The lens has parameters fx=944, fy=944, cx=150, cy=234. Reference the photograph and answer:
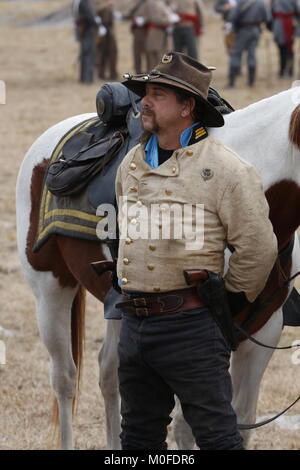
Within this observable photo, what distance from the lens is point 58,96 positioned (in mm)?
17656

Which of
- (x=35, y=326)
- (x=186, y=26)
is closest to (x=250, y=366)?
(x=35, y=326)

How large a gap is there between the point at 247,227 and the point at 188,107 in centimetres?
48

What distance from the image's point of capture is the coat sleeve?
123 inches

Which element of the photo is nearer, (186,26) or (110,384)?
(110,384)

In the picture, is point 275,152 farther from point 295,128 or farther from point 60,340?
point 60,340

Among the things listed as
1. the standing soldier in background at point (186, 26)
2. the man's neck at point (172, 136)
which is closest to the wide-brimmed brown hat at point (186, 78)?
the man's neck at point (172, 136)

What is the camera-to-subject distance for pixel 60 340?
4852 mm

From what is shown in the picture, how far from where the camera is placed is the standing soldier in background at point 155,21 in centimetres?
1764

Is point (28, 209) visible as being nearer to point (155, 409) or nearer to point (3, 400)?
point (3, 400)

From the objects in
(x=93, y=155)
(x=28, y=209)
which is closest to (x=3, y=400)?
(x=28, y=209)

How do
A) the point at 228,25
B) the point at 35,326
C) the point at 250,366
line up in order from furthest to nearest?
1. the point at 228,25
2. the point at 35,326
3. the point at 250,366

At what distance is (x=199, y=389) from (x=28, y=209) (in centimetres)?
197

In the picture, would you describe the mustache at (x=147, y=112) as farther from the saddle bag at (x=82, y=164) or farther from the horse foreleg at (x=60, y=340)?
the horse foreleg at (x=60, y=340)

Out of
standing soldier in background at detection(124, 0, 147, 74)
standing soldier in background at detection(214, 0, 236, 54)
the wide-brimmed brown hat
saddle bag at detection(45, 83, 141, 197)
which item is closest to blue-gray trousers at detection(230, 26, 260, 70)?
standing soldier in background at detection(214, 0, 236, 54)
